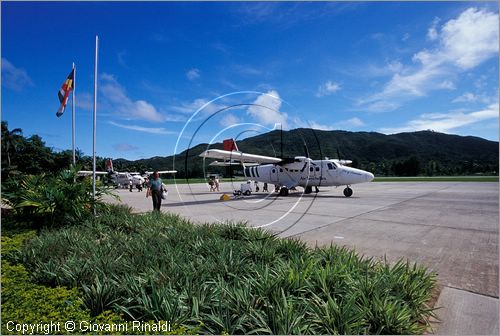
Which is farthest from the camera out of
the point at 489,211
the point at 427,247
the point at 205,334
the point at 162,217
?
the point at 489,211

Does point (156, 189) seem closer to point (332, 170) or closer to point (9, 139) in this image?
point (332, 170)

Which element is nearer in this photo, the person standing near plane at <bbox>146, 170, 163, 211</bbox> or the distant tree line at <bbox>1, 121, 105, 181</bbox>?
the person standing near plane at <bbox>146, 170, 163, 211</bbox>

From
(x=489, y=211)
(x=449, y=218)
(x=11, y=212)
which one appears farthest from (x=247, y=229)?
(x=489, y=211)

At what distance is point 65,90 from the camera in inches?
533

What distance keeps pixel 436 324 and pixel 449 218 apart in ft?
29.3

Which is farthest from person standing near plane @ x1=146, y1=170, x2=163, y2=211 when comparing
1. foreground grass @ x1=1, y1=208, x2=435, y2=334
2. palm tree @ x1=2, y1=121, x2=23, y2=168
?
palm tree @ x1=2, y1=121, x2=23, y2=168

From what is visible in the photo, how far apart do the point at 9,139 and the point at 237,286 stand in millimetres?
68374

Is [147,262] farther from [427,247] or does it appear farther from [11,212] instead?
[11,212]

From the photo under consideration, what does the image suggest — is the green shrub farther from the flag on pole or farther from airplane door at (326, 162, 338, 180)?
airplane door at (326, 162, 338, 180)

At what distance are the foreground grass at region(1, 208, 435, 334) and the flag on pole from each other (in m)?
10.5

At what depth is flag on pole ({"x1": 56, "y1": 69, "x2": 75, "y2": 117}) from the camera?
1342 centimetres

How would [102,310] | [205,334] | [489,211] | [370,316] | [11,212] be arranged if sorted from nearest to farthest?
[205,334], [370,316], [102,310], [11,212], [489,211]

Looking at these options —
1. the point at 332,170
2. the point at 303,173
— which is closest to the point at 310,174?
the point at 303,173

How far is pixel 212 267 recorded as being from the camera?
4199 millimetres
